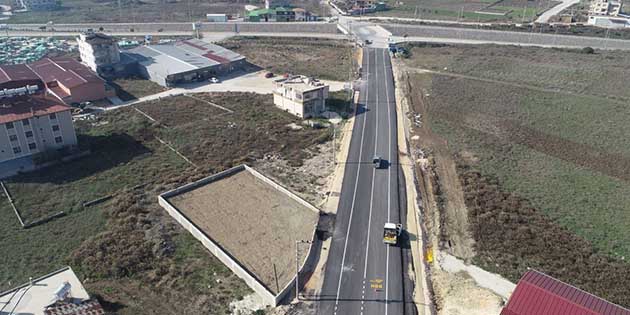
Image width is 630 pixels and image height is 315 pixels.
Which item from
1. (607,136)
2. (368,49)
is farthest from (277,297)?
(368,49)

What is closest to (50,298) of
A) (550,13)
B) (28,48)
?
(28,48)

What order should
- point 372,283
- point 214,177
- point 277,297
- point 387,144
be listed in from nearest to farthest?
1. point 277,297
2. point 372,283
3. point 214,177
4. point 387,144

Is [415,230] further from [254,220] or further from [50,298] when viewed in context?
[50,298]

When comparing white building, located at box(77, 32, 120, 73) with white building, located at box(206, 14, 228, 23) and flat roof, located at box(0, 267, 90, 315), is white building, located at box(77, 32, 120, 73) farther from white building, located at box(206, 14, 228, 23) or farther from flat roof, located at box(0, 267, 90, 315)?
flat roof, located at box(0, 267, 90, 315)

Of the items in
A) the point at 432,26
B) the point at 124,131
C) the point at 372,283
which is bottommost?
the point at 372,283

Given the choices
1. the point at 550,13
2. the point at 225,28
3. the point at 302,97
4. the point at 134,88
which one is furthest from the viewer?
the point at 550,13

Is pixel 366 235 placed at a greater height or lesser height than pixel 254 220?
lesser

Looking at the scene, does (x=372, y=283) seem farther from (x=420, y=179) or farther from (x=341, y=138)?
(x=341, y=138)
